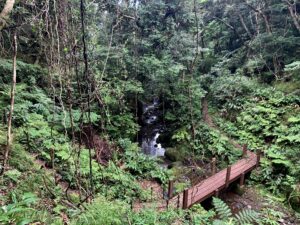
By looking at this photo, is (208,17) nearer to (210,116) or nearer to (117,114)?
(210,116)

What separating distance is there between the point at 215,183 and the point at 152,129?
575 centimetres

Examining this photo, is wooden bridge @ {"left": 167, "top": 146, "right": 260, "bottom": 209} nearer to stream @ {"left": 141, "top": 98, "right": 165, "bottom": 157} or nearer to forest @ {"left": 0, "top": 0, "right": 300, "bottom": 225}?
Answer: forest @ {"left": 0, "top": 0, "right": 300, "bottom": 225}

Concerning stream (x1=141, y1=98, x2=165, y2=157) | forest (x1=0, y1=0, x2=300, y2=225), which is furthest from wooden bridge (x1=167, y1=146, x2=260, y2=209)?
stream (x1=141, y1=98, x2=165, y2=157)

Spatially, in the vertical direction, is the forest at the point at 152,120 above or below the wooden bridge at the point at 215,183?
above

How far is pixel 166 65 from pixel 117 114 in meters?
2.79

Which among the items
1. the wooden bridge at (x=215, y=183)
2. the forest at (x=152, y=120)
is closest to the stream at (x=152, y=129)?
the forest at (x=152, y=120)

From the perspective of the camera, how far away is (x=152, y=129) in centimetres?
1377

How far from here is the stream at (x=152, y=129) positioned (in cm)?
1249

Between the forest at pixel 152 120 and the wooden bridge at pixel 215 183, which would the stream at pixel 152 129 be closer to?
the forest at pixel 152 120

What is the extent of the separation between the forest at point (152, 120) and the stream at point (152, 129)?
0.06m

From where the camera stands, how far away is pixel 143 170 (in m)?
9.70

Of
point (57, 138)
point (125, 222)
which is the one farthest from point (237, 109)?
point (125, 222)

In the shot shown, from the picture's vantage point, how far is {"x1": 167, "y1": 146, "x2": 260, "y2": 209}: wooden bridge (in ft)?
23.1

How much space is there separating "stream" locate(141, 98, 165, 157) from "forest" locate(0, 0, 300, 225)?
6cm
